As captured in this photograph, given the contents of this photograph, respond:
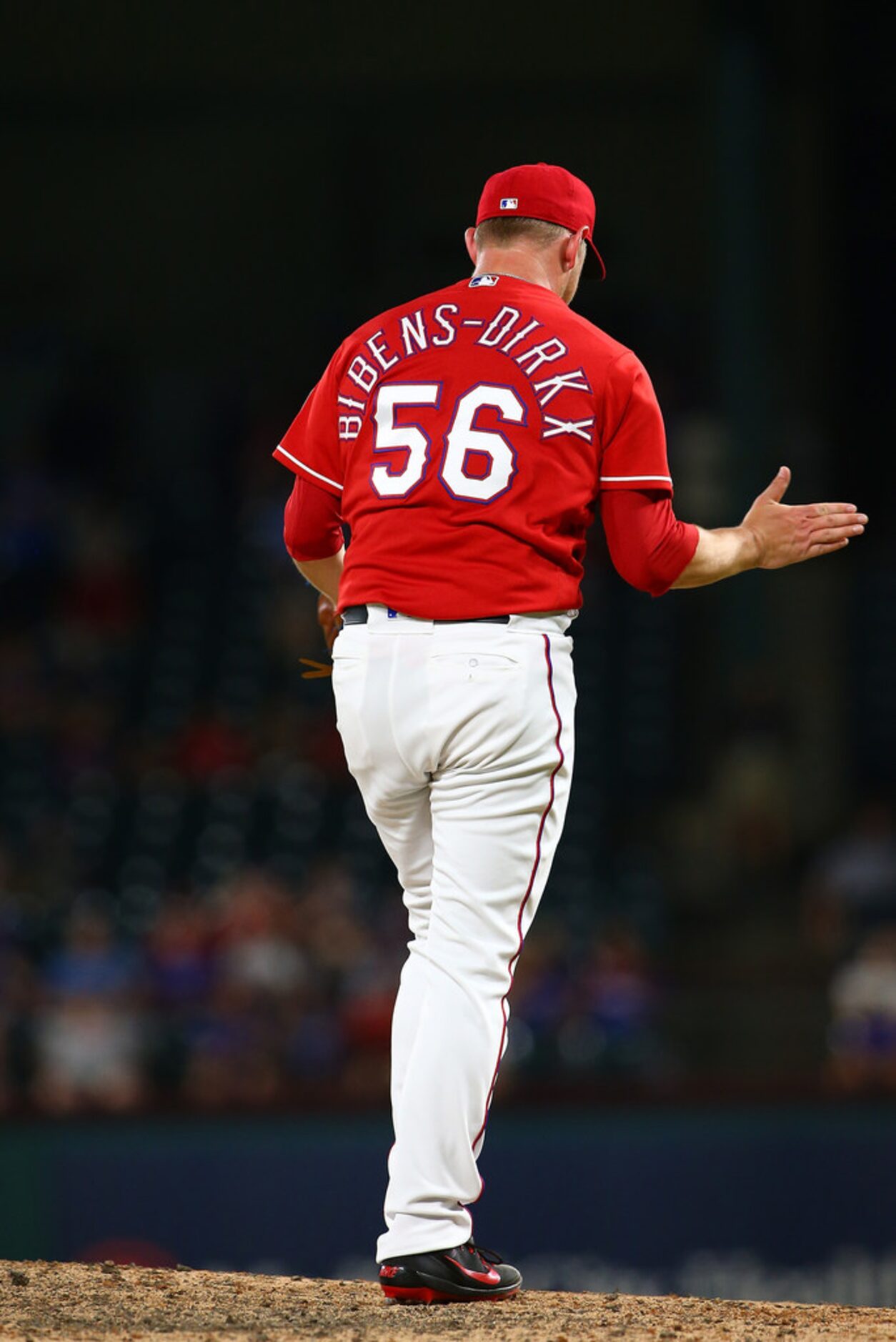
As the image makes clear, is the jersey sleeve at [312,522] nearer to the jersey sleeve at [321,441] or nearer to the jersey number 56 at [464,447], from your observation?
the jersey sleeve at [321,441]

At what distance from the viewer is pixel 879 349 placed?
1517 cm

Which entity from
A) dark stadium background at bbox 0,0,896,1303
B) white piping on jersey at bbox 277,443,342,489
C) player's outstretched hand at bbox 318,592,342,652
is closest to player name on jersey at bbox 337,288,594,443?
white piping on jersey at bbox 277,443,342,489

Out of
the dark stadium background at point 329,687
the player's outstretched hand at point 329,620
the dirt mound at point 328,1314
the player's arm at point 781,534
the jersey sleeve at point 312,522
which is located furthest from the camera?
the dark stadium background at point 329,687

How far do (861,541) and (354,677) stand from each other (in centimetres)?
1099

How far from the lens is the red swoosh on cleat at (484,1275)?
11.5ft

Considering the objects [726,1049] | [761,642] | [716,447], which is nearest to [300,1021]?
[726,1049]

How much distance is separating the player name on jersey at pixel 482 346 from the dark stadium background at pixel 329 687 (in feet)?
15.9

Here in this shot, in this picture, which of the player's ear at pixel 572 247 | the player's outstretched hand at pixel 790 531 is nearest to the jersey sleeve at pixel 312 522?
the player's ear at pixel 572 247

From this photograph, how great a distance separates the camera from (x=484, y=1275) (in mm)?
3580

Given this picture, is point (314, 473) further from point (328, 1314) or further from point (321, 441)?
point (328, 1314)

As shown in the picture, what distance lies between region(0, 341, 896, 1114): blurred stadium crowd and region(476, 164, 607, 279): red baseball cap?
198 inches

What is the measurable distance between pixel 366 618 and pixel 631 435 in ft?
1.96

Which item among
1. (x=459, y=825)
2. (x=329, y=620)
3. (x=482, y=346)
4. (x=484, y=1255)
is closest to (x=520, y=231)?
(x=482, y=346)

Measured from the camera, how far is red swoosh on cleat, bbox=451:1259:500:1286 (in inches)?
139
